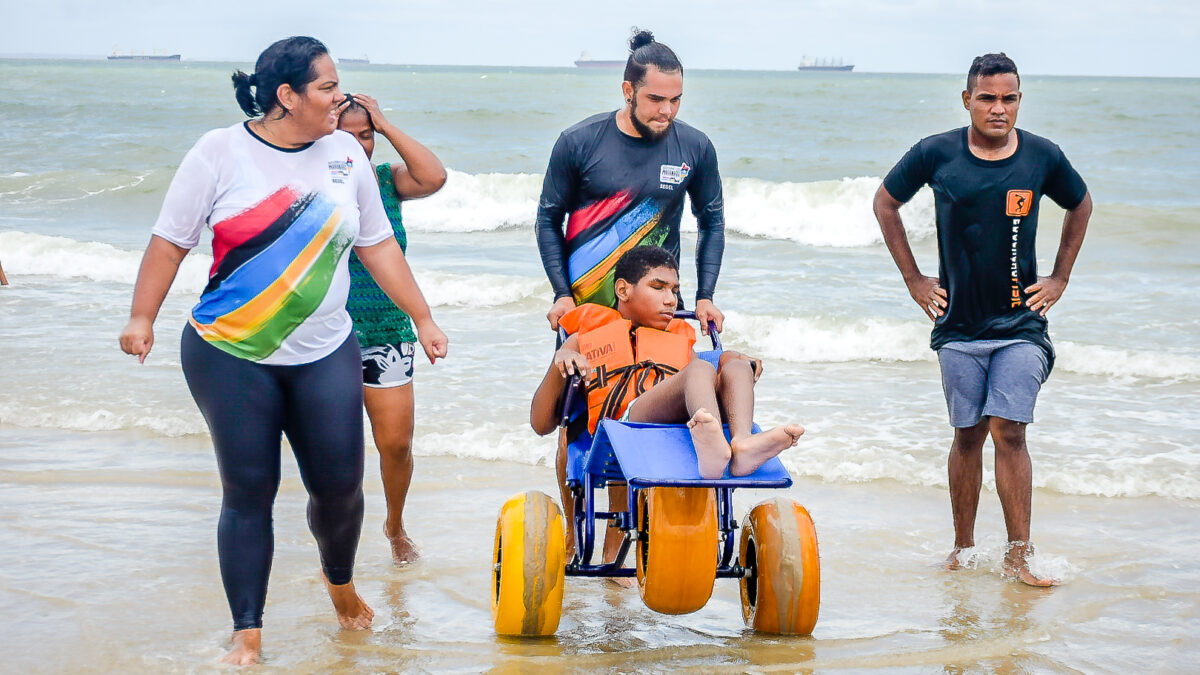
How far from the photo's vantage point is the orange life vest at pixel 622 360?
14.3ft

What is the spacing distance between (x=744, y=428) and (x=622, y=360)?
745 millimetres

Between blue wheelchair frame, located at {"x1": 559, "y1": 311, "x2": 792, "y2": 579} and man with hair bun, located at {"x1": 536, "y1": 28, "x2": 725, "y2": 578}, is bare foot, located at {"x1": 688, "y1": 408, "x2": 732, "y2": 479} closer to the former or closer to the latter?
blue wheelchair frame, located at {"x1": 559, "y1": 311, "x2": 792, "y2": 579}

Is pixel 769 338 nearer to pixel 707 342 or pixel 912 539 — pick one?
pixel 707 342

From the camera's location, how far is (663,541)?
12.1 ft

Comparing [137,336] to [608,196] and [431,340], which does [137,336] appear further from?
[608,196]

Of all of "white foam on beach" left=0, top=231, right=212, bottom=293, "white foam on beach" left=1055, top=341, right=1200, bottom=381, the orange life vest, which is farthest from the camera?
"white foam on beach" left=0, top=231, right=212, bottom=293

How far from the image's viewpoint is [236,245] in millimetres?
3553

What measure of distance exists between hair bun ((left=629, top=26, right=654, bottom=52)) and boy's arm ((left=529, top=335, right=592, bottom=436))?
137 cm

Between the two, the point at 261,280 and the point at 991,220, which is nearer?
the point at 261,280

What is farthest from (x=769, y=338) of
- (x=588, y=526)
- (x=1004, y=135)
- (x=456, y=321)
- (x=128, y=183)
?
(x=128, y=183)

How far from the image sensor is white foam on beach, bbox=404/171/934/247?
17.3 m

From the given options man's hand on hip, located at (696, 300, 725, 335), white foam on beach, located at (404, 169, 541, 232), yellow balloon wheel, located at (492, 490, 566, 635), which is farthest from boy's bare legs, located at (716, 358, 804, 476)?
white foam on beach, located at (404, 169, 541, 232)

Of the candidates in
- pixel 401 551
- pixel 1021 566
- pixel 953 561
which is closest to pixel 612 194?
pixel 401 551

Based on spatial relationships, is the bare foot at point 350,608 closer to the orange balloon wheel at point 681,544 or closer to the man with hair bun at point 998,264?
the orange balloon wheel at point 681,544
